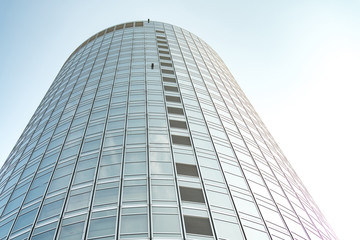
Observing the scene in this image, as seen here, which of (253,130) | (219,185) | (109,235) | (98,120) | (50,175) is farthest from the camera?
(253,130)

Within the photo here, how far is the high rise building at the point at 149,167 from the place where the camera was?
763 inches

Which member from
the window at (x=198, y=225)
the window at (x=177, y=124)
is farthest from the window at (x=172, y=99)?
the window at (x=198, y=225)

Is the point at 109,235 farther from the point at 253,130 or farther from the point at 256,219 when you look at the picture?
the point at 253,130

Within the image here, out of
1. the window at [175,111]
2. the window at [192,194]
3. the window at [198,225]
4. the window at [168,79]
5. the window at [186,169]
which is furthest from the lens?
the window at [168,79]

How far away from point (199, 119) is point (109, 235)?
47.5 feet

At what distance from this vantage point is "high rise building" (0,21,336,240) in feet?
63.6

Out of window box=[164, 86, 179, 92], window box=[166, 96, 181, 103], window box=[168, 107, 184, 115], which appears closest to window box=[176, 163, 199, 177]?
window box=[168, 107, 184, 115]

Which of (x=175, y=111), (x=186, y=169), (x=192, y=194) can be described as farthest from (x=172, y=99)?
(x=192, y=194)

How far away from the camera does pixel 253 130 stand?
33844mm

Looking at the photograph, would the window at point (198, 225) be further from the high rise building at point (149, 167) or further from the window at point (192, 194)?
the window at point (192, 194)

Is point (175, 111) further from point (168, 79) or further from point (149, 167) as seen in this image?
point (149, 167)

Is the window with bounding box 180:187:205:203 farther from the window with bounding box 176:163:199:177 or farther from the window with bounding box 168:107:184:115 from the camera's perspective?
the window with bounding box 168:107:184:115

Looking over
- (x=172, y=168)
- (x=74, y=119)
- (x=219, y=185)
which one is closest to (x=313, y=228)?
(x=219, y=185)

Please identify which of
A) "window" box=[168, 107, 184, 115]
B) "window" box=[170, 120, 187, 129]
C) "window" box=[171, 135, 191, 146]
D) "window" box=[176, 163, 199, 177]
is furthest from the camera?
"window" box=[168, 107, 184, 115]
